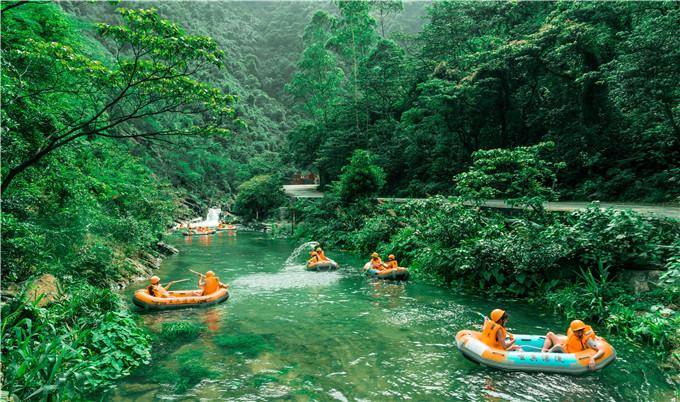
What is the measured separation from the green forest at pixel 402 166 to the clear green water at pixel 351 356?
668 millimetres

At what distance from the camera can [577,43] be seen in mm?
17609

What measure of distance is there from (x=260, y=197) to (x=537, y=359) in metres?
35.5

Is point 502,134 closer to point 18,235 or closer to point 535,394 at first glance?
point 535,394

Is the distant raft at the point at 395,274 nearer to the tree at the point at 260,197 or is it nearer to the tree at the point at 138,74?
the tree at the point at 138,74

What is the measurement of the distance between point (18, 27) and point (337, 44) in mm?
30441

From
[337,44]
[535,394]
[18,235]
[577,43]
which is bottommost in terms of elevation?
[535,394]

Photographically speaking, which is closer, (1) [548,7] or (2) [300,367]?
(2) [300,367]

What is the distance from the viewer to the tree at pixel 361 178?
79.0ft

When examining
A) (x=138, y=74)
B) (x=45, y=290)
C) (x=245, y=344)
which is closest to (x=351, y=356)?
(x=245, y=344)

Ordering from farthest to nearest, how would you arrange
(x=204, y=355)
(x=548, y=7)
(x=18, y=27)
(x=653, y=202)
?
(x=548, y=7), (x=653, y=202), (x=18, y=27), (x=204, y=355)

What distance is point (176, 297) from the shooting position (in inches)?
451

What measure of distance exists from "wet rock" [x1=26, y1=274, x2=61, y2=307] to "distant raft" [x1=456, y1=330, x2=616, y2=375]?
26.2 feet

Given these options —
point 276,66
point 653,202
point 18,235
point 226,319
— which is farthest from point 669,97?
point 276,66

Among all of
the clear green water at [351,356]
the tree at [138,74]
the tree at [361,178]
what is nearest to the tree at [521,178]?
the clear green water at [351,356]
